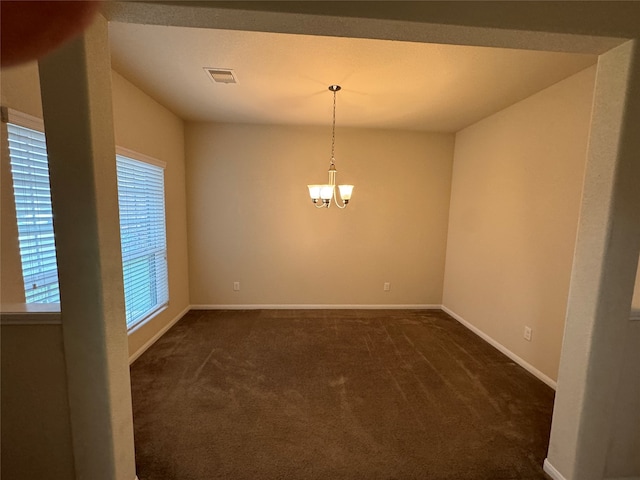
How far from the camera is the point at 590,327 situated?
132 cm

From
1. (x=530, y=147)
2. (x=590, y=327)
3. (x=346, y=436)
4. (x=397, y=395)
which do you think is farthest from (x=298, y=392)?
(x=530, y=147)

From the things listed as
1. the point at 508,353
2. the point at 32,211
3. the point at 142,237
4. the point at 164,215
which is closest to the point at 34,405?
the point at 32,211

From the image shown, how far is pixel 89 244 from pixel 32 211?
3.26 feet

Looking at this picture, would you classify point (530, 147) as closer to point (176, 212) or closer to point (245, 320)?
point (245, 320)

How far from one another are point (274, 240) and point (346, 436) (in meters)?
2.58

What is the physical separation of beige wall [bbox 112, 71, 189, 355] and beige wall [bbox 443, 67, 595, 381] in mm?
3714

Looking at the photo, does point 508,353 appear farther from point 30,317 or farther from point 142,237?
point 142,237

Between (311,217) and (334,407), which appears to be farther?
(311,217)

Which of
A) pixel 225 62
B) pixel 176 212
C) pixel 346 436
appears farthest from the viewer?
pixel 176 212

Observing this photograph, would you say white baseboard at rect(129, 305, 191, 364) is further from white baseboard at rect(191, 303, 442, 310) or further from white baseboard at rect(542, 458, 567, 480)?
white baseboard at rect(542, 458, 567, 480)

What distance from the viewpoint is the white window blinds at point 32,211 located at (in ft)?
5.22

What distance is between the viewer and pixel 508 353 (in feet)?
9.23

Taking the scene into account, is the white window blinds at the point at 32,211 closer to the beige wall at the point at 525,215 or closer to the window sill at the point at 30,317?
the window sill at the point at 30,317

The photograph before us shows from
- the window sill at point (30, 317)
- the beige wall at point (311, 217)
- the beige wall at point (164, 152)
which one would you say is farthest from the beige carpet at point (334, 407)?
the window sill at point (30, 317)
